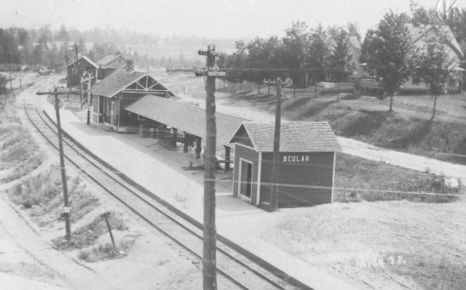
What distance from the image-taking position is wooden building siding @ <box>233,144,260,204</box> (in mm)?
24797

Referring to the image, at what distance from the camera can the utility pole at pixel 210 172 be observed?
1338 centimetres

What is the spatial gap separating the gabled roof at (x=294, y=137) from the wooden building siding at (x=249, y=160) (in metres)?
0.60

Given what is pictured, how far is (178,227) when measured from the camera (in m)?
22.0

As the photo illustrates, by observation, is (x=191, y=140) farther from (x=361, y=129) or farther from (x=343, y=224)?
(x=343, y=224)

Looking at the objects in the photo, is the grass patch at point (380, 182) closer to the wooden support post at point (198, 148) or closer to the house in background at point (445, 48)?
the wooden support post at point (198, 148)

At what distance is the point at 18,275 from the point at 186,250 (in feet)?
17.2

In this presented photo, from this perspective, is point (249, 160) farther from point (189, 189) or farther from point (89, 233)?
point (89, 233)

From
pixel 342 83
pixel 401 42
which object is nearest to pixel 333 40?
pixel 342 83

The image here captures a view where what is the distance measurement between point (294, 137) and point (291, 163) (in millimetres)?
1166

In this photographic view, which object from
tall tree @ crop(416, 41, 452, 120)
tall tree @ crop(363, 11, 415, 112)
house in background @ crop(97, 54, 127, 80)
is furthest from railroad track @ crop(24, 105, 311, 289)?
house in background @ crop(97, 54, 127, 80)

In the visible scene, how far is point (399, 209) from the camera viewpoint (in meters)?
24.4

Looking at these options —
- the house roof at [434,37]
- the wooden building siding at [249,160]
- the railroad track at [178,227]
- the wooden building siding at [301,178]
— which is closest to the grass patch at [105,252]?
the railroad track at [178,227]

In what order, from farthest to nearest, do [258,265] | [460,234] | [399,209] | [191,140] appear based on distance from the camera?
[191,140] → [399,209] → [460,234] → [258,265]

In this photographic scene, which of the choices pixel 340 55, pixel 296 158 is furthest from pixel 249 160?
pixel 340 55
